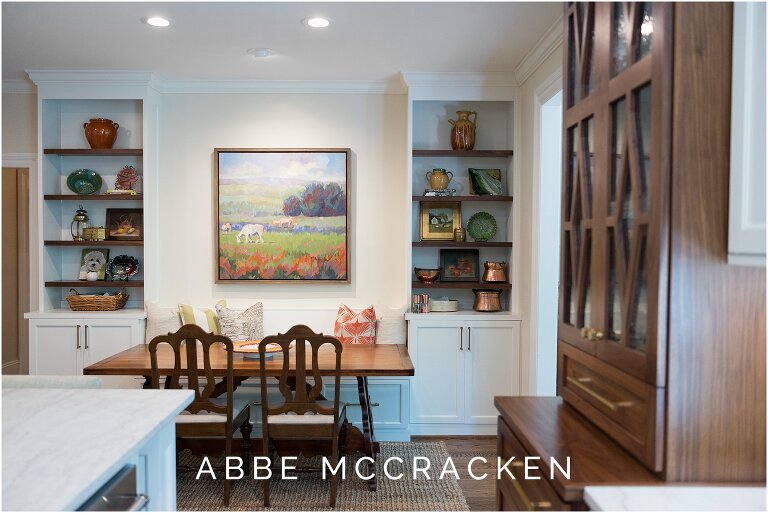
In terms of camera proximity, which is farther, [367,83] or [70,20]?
[367,83]

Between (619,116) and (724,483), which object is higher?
(619,116)

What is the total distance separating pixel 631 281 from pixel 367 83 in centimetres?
345

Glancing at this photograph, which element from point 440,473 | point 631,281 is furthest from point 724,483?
point 440,473

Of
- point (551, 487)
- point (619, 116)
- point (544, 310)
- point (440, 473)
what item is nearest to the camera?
point (551, 487)

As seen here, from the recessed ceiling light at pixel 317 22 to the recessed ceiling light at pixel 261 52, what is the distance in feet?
1.87

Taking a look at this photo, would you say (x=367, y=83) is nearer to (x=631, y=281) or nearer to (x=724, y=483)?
(x=631, y=281)

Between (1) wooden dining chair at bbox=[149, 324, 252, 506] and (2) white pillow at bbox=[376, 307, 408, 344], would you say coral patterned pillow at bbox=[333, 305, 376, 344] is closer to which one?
(2) white pillow at bbox=[376, 307, 408, 344]

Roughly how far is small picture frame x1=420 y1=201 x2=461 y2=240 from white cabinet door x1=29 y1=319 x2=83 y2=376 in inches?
102

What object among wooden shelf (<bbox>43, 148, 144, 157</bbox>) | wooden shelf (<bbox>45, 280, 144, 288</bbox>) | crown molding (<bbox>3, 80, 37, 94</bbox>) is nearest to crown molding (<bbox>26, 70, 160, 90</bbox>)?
crown molding (<bbox>3, 80, 37, 94</bbox>)

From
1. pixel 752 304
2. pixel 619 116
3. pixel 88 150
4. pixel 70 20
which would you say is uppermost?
pixel 70 20

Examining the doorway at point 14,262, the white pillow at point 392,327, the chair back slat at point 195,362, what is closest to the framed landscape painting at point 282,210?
the white pillow at point 392,327

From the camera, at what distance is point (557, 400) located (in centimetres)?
223

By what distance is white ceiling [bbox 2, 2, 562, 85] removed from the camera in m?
3.22

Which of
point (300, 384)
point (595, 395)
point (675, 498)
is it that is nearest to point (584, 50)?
point (595, 395)
